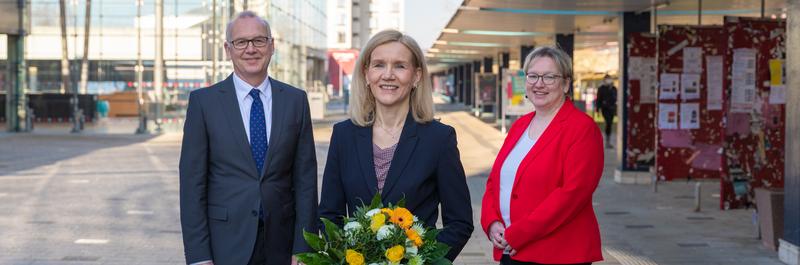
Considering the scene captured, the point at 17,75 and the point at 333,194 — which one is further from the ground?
the point at 17,75

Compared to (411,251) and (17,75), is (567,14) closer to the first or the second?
(411,251)

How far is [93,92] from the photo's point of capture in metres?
37.1

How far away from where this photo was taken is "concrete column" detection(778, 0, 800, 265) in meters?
8.26

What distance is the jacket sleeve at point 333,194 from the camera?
146 inches

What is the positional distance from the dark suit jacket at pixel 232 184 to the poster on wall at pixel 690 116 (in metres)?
10.5

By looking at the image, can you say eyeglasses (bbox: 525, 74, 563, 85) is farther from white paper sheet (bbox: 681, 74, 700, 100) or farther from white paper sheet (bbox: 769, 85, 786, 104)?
white paper sheet (bbox: 681, 74, 700, 100)

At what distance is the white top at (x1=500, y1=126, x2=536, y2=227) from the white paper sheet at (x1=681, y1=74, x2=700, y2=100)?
9.85 m

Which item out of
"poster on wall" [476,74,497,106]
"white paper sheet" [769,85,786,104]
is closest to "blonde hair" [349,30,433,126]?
"white paper sheet" [769,85,786,104]

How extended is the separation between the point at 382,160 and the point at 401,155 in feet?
0.25

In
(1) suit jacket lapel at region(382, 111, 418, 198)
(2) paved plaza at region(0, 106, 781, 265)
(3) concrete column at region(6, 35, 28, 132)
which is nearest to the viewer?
(1) suit jacket lapel at region(382, 111, 418, 198)

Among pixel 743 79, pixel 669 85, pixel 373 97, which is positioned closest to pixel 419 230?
pixel 373 97

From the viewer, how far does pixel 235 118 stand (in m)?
4.00

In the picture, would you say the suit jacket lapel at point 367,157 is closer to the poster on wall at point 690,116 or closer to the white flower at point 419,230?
the white flower at point 419,230

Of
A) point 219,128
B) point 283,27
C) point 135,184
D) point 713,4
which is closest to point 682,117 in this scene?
point 713,4
